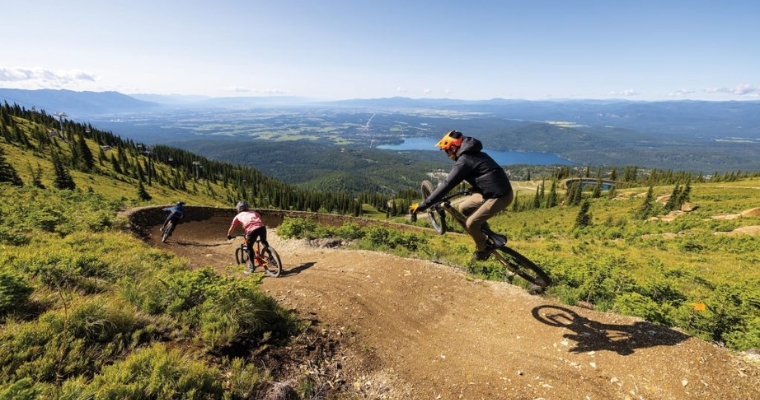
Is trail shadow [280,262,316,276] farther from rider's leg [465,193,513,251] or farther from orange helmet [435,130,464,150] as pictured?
orange helmet [435,130,464,150]

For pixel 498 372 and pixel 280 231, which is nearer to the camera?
pixel 498 372

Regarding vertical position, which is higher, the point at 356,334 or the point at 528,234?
the point at 356,334

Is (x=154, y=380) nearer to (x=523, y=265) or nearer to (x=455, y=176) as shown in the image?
(x=455, y=176)

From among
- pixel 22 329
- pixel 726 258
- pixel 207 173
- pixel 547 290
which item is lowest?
pixel 207 173

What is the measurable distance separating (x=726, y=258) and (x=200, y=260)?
34.1 meters

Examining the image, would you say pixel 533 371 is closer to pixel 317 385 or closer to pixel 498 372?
pixel 498 372

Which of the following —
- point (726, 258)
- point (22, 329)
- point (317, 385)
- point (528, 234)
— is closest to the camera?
point (22, 329)

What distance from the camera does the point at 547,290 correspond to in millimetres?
11555

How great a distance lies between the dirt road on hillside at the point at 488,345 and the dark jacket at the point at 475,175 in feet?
11.6

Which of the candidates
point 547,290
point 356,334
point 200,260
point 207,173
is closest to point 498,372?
point 356,334

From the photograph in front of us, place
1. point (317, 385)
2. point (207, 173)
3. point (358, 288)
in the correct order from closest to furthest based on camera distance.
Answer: point (317, 385), point (358, 288), point (207, 173)

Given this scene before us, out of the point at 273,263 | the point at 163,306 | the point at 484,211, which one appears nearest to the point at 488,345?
the point at 484,211

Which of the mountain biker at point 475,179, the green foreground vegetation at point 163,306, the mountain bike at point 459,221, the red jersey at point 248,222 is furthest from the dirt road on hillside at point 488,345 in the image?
the mountain biker at point 475,179

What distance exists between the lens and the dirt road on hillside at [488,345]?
6.52 metres
